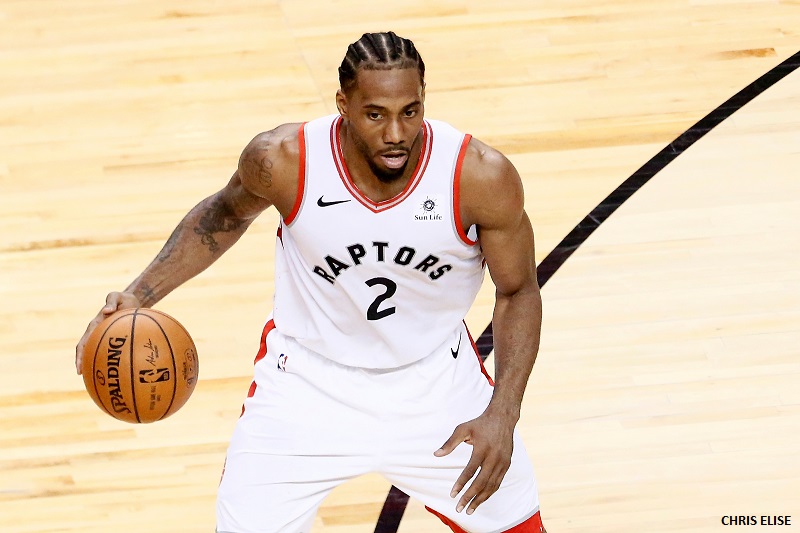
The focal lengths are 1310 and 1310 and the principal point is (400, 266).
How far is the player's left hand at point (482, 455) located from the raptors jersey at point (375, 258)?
500 mm

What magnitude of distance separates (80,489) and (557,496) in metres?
1.99

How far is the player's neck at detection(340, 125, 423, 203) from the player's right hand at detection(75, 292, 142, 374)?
880 millimetres

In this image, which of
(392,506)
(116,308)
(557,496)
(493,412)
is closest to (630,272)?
(557,496)

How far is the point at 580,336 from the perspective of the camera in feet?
20.1

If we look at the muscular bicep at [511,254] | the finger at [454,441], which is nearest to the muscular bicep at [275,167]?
the muscular bicep at [511,254]

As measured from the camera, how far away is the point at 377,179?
4.14 meters

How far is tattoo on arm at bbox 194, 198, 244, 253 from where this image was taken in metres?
4.55

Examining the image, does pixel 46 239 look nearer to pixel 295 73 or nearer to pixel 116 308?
pixel 295 73

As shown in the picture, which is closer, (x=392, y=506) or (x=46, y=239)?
(x=392, y=506)

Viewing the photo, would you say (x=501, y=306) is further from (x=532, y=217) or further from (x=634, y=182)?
(x=634, y=182)

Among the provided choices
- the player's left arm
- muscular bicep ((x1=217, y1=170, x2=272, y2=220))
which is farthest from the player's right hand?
the player's left arm

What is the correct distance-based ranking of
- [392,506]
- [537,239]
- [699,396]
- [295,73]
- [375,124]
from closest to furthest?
[375,124], [392,506], [699,396], [537,239], [295,73]

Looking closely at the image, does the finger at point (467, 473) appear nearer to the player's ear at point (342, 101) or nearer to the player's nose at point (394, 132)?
the player's nose at point (394, 132)

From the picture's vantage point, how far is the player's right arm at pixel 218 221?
422 cm
